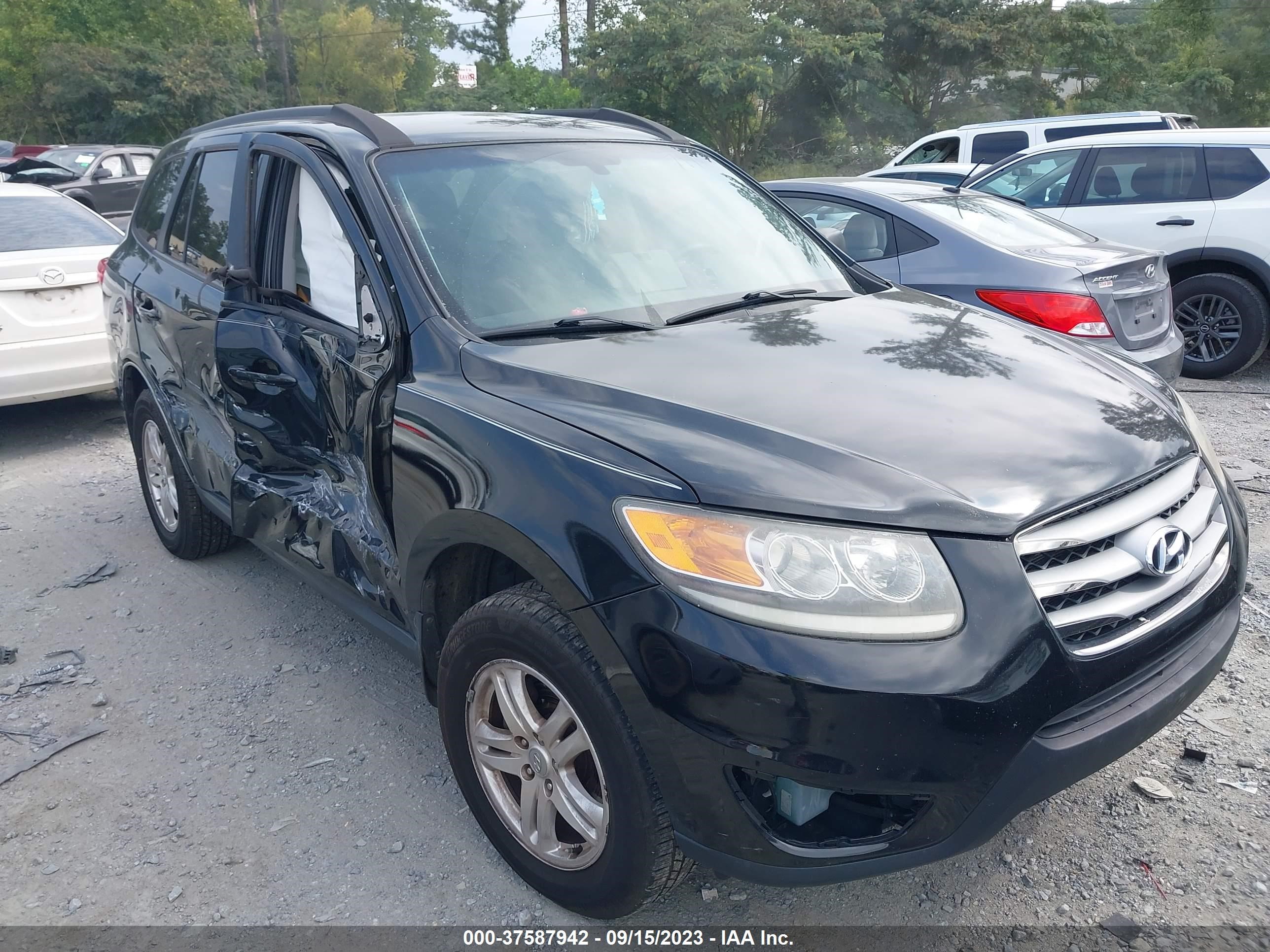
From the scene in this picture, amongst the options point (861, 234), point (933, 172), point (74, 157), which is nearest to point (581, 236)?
point (861, 234)

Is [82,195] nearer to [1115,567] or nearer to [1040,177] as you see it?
[1040,177]

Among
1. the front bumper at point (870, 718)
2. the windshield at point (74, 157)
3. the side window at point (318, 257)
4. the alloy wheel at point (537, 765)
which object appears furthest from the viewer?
the windshield at point (74, 157)

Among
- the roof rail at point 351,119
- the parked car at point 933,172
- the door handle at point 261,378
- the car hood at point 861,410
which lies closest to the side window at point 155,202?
the roof rail at point 351,119

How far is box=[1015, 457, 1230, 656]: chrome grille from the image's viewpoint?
200 cm

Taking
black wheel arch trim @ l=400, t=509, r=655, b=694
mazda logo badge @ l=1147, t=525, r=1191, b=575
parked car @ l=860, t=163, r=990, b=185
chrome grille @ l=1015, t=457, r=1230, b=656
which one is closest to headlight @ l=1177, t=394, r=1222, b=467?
chrome grille @ l=1015, t=457, r=1230, b=656

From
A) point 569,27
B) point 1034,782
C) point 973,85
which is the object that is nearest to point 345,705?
point 1034,782

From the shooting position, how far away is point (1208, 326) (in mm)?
7375

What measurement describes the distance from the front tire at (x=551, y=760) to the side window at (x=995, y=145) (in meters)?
12.7

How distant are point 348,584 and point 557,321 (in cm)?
104

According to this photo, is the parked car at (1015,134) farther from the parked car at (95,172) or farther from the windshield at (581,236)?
the parked car at (95,172)

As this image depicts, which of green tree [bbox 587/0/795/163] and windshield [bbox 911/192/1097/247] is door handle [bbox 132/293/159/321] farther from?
green tree [bbox 587/0/795/163]

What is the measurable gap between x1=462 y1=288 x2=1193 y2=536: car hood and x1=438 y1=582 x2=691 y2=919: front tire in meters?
0.47

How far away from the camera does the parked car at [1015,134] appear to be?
39.4 feet

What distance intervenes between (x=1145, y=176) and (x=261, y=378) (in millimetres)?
7041
